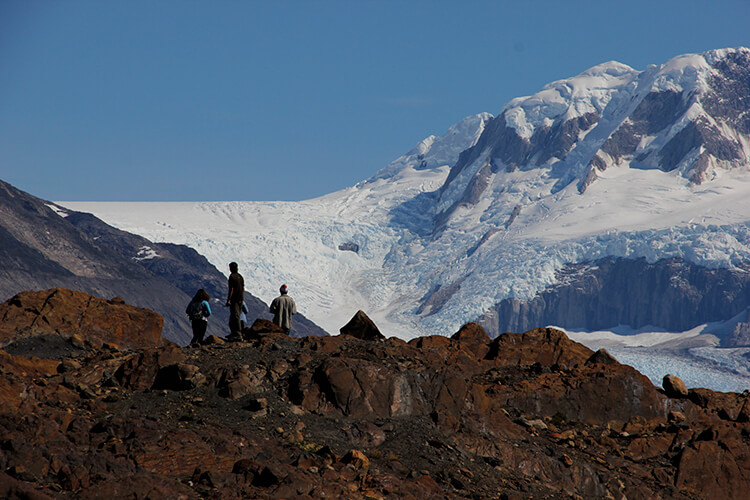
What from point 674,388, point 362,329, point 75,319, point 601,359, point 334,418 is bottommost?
point 334,418

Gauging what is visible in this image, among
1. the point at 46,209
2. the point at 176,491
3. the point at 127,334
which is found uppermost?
the point at 46,209

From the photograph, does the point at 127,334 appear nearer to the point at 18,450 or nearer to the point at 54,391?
the point at 54,391

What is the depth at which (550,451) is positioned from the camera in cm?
1892

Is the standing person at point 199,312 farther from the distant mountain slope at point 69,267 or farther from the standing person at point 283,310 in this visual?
the distant mountain slope at point 69,267

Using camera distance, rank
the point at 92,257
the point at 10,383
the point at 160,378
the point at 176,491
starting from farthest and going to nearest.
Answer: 1. the point at 92,257
2. the point at 160,378
3. the point at 10,383
4. the point at 176,491

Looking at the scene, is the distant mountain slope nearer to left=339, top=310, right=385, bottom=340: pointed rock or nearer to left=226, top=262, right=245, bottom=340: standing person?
left=339, top=310, right=385, bottom=340: pointed rock

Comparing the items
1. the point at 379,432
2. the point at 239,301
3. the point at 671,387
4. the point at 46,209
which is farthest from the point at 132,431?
the point at 46,209

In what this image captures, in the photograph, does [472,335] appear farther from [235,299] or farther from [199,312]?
[199,312]

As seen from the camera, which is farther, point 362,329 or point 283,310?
point 362,329

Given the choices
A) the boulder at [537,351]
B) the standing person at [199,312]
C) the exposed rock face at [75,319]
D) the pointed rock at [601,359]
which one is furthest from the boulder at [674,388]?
the exposed rock face at [75,319]

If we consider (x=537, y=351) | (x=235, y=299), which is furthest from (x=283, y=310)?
(x=537, y=351)

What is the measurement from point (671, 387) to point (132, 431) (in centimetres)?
1440

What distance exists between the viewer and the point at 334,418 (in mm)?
17344

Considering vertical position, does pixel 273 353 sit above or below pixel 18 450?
above
